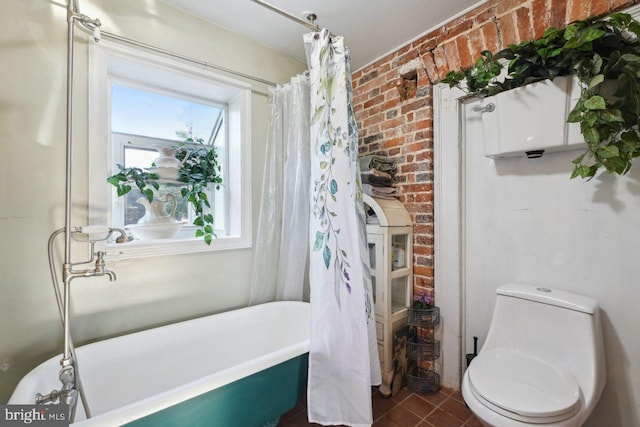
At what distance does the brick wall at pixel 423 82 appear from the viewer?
1.45m

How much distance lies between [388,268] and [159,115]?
76.1 inches

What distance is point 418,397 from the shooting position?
176 centimetres

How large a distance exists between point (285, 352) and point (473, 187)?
151 cm

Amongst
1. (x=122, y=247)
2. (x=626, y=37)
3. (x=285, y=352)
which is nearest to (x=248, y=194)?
(x=122, y=247)

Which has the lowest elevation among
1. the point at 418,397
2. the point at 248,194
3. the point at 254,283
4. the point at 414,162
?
the point at 418,397

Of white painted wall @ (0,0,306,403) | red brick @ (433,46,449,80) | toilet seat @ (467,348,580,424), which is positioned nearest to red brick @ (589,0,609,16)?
red brick @ (433,46,449,80)

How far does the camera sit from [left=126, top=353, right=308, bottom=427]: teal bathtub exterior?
3.18 feet

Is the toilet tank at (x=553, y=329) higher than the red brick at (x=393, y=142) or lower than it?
lower

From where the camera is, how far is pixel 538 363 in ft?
4.35

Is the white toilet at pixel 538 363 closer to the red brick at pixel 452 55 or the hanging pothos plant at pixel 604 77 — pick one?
the hanging pothos plant at pixel 604 77

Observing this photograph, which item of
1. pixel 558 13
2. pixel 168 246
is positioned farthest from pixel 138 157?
pixel 558 13

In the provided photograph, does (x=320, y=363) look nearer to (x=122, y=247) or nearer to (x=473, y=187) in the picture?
(x=122, y=247)

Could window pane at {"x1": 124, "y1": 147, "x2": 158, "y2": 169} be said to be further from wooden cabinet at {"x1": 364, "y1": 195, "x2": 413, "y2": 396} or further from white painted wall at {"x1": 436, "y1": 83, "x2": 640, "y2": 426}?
white painted wall at {"x1": 436, "y1": 83, "x2": 640, "y2": 426}

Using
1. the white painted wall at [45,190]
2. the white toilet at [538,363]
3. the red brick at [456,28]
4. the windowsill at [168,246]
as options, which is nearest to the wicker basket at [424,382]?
the white toilet at [538,363]
